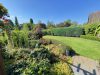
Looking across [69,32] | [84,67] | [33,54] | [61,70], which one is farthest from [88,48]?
[69,32]

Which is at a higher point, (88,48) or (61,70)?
(88,48)

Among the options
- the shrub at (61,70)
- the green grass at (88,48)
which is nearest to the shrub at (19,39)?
the green grass at (88,48)

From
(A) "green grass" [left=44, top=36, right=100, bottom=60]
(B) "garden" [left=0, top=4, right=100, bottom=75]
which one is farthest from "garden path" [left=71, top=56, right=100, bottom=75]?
(A) "green grass" [left=44, top=36, right=100, bottom=60]

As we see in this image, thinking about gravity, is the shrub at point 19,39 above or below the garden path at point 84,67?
above

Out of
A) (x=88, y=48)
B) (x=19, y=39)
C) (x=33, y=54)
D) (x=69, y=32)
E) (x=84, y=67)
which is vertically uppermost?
(x=19, y=39)

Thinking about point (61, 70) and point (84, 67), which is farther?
point (84, 67)

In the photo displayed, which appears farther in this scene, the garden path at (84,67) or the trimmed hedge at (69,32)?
the trimmed hedge at (69,32)

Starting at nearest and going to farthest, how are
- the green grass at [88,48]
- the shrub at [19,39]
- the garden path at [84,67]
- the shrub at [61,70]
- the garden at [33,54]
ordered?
1. the garden at [33,54]
2. the shrub at [61,70]
3. the garden path at [84,67]
4. the green grass at [88,48]
5. the shrub at [19,39]

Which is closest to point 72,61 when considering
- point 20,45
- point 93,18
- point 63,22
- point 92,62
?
point 92,62

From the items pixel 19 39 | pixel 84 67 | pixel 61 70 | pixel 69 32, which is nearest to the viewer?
pixel 61 70

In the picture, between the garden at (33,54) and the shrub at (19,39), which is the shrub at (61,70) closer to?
the garden at (33,54)

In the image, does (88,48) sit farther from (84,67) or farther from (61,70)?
(61,70)

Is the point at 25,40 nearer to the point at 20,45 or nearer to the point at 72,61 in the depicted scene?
the point at 20,45

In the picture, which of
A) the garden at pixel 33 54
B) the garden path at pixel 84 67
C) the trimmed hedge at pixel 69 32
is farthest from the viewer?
the trimmed hedge at pixel 69 32
